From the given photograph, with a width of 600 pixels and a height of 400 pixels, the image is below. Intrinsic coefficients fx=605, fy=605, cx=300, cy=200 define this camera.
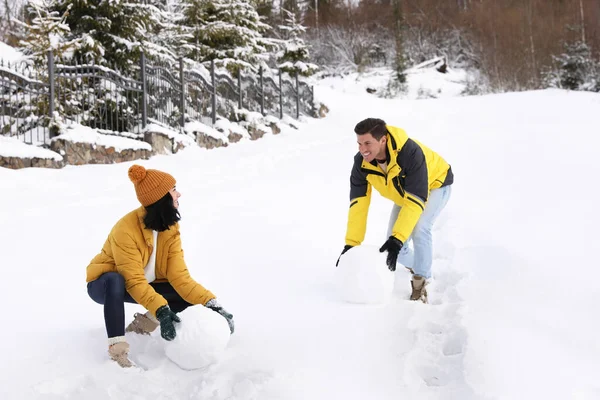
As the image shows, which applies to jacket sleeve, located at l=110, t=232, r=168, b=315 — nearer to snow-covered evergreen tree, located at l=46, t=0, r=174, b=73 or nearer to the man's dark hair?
the man's dark hair

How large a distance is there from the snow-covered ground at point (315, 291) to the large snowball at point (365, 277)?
106 millimetres

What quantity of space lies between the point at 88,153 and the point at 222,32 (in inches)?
343

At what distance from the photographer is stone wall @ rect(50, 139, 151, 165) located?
33.1ft

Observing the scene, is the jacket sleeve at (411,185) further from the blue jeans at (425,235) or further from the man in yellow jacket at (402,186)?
the blue jeans at (425,235)

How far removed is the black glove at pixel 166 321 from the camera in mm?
3018

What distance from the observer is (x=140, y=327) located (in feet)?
11.3

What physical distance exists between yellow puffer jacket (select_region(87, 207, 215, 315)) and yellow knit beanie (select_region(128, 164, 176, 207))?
0.11 meters

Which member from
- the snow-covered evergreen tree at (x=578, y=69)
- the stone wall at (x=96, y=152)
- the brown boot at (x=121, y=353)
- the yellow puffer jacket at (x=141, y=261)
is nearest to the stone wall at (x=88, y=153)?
the stone wall at (x=96, y=152)

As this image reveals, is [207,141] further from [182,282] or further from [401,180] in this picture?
[182,282]

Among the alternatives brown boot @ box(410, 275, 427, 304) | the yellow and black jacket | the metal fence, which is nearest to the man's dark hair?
the yellow and black jacket

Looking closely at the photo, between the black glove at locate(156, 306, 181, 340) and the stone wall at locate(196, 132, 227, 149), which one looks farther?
the stone wall at locate(196, 132, 227, 149)

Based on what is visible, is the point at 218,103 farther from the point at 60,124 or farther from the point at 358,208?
the point at 358,208

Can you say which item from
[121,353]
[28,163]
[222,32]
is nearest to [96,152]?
[28,163]

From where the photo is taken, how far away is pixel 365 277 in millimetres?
3979
